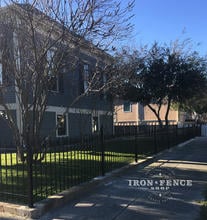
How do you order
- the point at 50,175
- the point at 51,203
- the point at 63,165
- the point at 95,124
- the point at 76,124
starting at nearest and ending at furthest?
1. the point at 51,203
2. the point at 50,175
3. the point at 63,165
4. the point at 76,124
5. the point at 95,124

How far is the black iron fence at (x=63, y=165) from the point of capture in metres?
6.23

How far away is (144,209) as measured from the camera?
5.91 m

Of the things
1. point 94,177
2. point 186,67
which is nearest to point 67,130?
point 186,67

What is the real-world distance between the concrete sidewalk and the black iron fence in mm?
535

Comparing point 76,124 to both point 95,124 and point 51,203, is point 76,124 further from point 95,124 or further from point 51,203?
point 51,203

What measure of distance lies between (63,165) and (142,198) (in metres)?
2.00

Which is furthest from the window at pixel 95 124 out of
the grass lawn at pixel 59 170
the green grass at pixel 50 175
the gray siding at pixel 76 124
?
the green grass at pixel 50 175

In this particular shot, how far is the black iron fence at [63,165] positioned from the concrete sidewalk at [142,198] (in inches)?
21.1

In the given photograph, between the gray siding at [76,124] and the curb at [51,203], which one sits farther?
the gray siding at [76,124]

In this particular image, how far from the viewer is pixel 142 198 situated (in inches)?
260

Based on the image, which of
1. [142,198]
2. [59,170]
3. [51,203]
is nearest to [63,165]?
[59,170]

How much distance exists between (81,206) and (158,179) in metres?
2.86

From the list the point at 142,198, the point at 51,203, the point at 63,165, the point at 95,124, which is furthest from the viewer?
the point at 95,124

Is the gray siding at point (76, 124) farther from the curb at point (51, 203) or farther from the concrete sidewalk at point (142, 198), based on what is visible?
the curb at point (51, 203)
